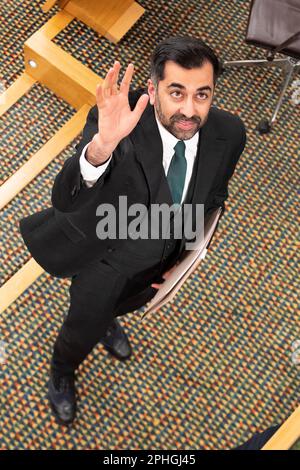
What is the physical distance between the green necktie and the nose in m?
0.15

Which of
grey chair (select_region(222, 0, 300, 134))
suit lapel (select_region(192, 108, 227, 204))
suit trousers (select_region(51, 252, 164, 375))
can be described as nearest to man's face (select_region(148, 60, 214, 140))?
suit lapel (select_region(192, 108, 227, 204))

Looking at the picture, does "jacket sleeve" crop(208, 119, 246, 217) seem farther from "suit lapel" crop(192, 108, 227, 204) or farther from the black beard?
the black beard

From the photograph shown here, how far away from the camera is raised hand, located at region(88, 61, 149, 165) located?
71.1 inches

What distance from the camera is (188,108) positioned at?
6.96ft

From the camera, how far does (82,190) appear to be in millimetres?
1992

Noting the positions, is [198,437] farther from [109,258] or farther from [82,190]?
[82,190]

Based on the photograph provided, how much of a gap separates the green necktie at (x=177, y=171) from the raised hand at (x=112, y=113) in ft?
1.36

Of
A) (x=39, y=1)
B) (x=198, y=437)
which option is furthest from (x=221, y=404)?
(x=39, y=1)

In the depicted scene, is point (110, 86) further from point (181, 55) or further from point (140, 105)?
point (181, 55)

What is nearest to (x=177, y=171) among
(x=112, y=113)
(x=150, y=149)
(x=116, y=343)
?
(x=150, y=149)

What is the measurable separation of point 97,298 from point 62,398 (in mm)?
725

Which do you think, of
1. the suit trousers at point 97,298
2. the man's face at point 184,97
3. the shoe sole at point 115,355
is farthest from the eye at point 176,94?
the shoe sole at point 115,355

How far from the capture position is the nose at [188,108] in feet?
6.96
